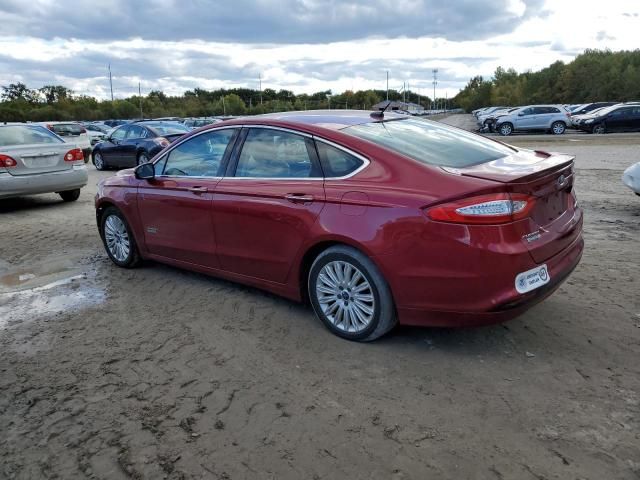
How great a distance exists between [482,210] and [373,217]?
69 centimetres

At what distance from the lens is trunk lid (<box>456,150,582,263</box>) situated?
349 cm

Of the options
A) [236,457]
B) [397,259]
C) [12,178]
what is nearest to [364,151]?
[397,259]

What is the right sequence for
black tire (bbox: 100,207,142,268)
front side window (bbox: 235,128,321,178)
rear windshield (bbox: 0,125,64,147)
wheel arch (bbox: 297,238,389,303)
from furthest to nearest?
rear windshield (bbox: 0,125,64,147), black tire (bbox: 100,207,142,268), front side window (bbox: 235,128,321,178), wheel arch (bbox: 297,238,389,303)

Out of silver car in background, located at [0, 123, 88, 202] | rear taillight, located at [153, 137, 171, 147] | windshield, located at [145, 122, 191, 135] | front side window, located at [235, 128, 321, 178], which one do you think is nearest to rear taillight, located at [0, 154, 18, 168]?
silver car in background, located at [0, 123, 88, 202]

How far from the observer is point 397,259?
11.7 ft

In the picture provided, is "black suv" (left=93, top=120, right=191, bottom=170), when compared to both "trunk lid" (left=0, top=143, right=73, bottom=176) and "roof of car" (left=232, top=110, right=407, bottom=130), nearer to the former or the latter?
"trunk lid" (left=0, top=143, right=73, bottom=176)

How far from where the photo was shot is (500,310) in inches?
135

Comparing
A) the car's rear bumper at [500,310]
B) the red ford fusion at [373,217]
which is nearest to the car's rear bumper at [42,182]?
the red ford fusion at [373,217]

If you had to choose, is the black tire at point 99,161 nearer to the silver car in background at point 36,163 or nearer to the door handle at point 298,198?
the silver car in background at point 36,163

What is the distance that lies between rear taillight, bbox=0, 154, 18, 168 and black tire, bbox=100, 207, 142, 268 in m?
4.39

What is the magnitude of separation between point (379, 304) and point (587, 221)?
Answer: 483cm

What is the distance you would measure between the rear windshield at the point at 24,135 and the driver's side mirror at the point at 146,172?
577 cm

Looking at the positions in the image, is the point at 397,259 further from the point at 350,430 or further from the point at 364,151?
the point at 350,430

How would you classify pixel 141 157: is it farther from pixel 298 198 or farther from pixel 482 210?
pixel 482 210
